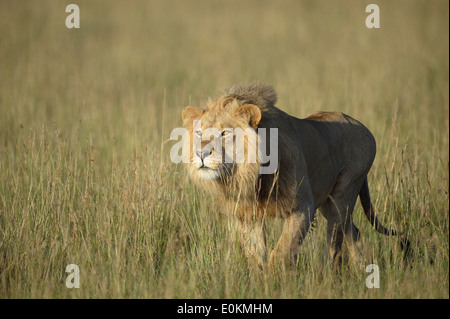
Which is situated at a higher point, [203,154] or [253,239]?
[203,154]

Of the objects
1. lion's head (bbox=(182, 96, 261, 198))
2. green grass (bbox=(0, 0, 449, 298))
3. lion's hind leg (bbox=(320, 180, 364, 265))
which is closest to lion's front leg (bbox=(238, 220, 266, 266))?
green grass (bbox=(0, 0, 449, 298))

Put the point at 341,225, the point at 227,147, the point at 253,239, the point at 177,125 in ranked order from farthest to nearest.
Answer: the point at 177,125
the point at 341,225
the point at 253,239
the point at 227,147

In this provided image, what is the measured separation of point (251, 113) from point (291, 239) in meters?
1.08

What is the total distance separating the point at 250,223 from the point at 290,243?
49 centimetres

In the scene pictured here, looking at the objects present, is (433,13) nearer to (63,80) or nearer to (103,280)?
(63,80)

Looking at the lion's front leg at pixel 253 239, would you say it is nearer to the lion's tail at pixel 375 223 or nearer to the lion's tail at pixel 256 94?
the lion's tail at pixel 256 94

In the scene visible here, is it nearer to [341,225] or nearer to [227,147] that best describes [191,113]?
[227,147]

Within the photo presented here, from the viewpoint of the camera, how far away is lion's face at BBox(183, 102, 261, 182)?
416cm

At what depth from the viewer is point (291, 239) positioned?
14.7ft

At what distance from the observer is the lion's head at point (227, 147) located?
416 cm

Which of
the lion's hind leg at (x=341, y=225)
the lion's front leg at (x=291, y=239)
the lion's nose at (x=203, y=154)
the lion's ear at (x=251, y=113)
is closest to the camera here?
the lion's nose at (x=203, y=154)

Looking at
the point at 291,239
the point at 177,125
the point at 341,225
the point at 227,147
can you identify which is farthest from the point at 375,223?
A: the point at 177,125

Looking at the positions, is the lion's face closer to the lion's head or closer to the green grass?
the lion's head

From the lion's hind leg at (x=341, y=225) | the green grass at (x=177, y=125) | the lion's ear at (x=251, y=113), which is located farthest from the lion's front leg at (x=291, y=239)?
the lion's ear at (x=251, y=113)
